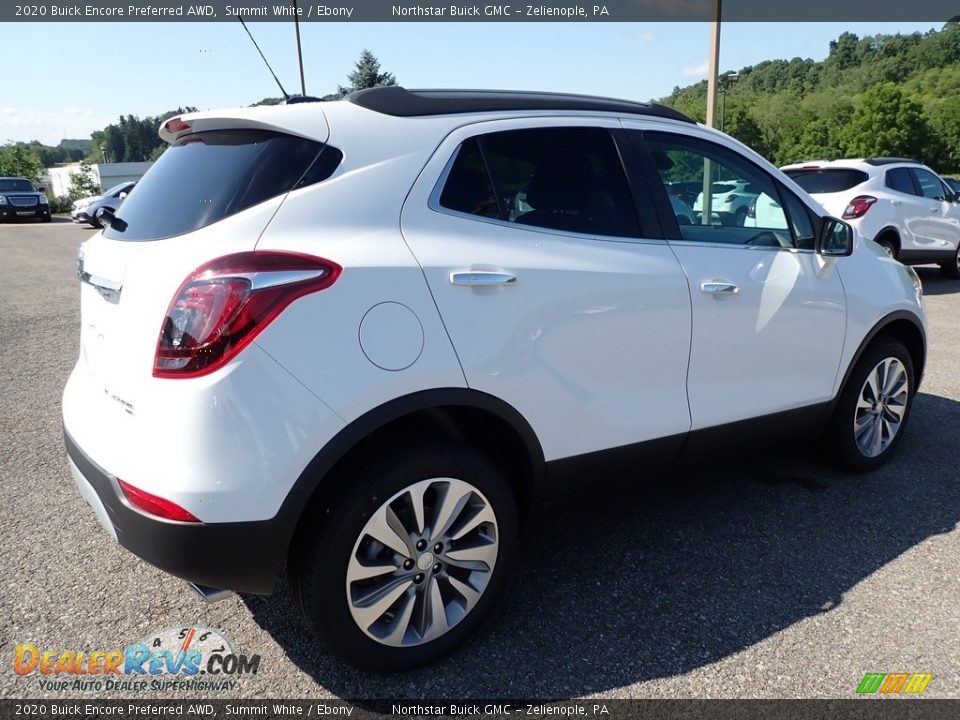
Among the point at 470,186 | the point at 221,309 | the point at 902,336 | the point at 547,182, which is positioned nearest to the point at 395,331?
the point at 221,309

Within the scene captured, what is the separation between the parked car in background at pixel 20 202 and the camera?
89.3 ft

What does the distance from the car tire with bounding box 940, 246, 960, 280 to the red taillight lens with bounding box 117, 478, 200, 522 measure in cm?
1200

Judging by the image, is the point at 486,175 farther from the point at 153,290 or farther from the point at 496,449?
the point at 153,290

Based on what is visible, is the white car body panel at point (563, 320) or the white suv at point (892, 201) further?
the white suv at point (892, 201)

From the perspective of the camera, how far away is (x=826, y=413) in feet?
12.5

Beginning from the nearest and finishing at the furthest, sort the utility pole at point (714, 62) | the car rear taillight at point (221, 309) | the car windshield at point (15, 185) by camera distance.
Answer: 1. the car rear taillight at point (221, 309)
2. the utility pole at point (714, 62)
3. the car windshield at point (15, 185)

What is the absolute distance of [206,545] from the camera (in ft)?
6.95

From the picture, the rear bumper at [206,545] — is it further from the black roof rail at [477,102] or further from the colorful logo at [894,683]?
the colorful logo at [894,683]

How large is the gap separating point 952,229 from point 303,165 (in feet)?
37.7

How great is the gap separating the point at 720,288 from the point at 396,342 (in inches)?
59.6

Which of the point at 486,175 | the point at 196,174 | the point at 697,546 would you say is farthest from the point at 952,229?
the point at 196,174

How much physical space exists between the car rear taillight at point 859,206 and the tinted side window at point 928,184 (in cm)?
123

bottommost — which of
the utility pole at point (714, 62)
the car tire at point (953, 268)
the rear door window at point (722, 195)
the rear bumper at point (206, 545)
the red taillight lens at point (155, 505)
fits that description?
the car tire at point (953, 268)

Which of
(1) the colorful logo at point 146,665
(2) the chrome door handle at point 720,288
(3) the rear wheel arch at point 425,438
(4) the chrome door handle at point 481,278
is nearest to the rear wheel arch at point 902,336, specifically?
(2) the chrome door handle at point 720,288
